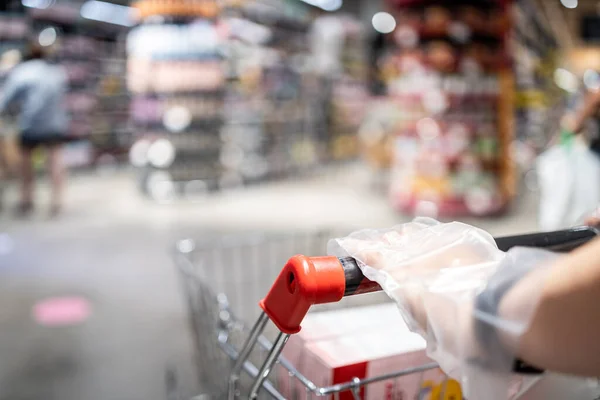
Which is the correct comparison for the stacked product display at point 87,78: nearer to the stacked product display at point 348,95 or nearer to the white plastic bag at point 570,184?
the stacked product display at point 348,95

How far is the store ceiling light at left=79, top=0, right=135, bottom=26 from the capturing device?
405 inches

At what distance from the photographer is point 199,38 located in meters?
7.08

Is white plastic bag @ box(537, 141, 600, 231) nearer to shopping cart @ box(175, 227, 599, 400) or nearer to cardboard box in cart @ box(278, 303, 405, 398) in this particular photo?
shopping cart @ box(175, 227, 599, 400)

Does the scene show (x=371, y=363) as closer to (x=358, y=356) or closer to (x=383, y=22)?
(x=358, y=356)

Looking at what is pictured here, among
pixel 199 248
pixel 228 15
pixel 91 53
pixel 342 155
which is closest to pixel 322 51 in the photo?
pixel 342 155

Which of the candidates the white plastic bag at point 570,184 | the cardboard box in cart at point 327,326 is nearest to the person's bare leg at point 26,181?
the white plastic bag at point 570,184

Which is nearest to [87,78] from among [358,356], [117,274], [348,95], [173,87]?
[173,87]

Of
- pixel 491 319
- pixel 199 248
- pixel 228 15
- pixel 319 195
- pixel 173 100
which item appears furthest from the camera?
pixel 228 15

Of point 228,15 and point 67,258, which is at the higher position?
point 228,15

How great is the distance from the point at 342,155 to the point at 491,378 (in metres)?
11.3

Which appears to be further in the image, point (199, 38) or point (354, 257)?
point (199, 38)

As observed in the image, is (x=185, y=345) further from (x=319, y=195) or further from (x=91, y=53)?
(x=91, y=53)

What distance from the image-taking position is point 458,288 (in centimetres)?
67

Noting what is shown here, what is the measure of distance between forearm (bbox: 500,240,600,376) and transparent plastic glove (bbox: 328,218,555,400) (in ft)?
0.04
